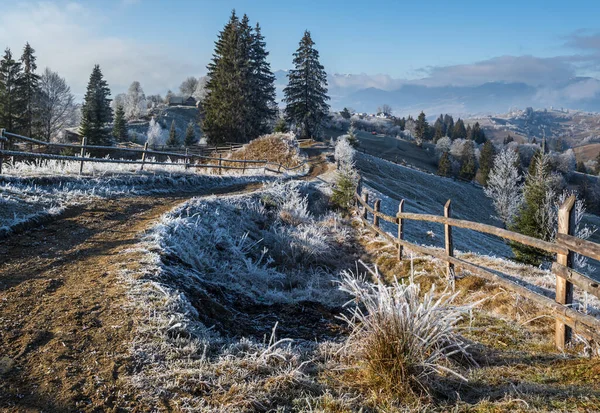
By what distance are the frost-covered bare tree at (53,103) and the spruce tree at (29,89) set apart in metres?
1.55

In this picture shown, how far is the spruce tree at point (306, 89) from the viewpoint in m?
50.1

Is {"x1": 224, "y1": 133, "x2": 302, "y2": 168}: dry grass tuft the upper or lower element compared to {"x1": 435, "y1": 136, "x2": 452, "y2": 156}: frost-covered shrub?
lower

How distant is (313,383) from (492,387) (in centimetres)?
169

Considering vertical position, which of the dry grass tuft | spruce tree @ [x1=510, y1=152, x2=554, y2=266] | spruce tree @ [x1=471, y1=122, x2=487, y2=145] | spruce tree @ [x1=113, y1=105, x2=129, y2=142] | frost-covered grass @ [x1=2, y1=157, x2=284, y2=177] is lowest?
spruce tree @ [x1=510, y1=152, x2=554, y2=266]

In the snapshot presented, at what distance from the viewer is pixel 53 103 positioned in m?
44.5

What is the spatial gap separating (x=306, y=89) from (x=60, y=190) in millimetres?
43672

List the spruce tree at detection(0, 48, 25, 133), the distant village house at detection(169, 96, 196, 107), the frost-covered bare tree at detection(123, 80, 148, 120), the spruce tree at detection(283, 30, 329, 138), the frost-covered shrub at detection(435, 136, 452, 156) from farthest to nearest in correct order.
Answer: the frost-covered bare tree at detection(123, 80, 148, 120) → the distant village house at detection(169, 96, 196, 107) → the frost-covered shrub at detection(435, 136, 452, 156) → the spruce tree at detection(283, 30, 329, 138) → the spruce tree at detection(0, 48, 25, 133)

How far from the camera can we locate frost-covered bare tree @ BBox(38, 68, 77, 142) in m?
42.9

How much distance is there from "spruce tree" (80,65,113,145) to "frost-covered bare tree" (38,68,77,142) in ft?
6.43

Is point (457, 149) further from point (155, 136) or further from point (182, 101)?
point (182, 101)

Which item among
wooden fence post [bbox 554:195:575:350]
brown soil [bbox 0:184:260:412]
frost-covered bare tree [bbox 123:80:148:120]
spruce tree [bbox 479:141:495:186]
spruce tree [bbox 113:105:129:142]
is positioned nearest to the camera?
brown soil [bbox 0:184:260:412]

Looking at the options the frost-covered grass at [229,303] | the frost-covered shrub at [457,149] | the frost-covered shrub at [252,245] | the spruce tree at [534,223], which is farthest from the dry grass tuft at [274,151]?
the frost-covered shrub at [457,149]

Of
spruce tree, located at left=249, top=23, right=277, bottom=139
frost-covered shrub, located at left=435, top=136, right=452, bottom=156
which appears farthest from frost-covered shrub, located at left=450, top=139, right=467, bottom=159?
spruce tree, located at left=249, top=23, right=277, bottom=139

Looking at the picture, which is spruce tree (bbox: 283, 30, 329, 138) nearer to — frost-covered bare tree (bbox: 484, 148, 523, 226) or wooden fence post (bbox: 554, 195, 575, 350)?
frost-covered bare tree (bbox: 484, 148, 523, 226)
